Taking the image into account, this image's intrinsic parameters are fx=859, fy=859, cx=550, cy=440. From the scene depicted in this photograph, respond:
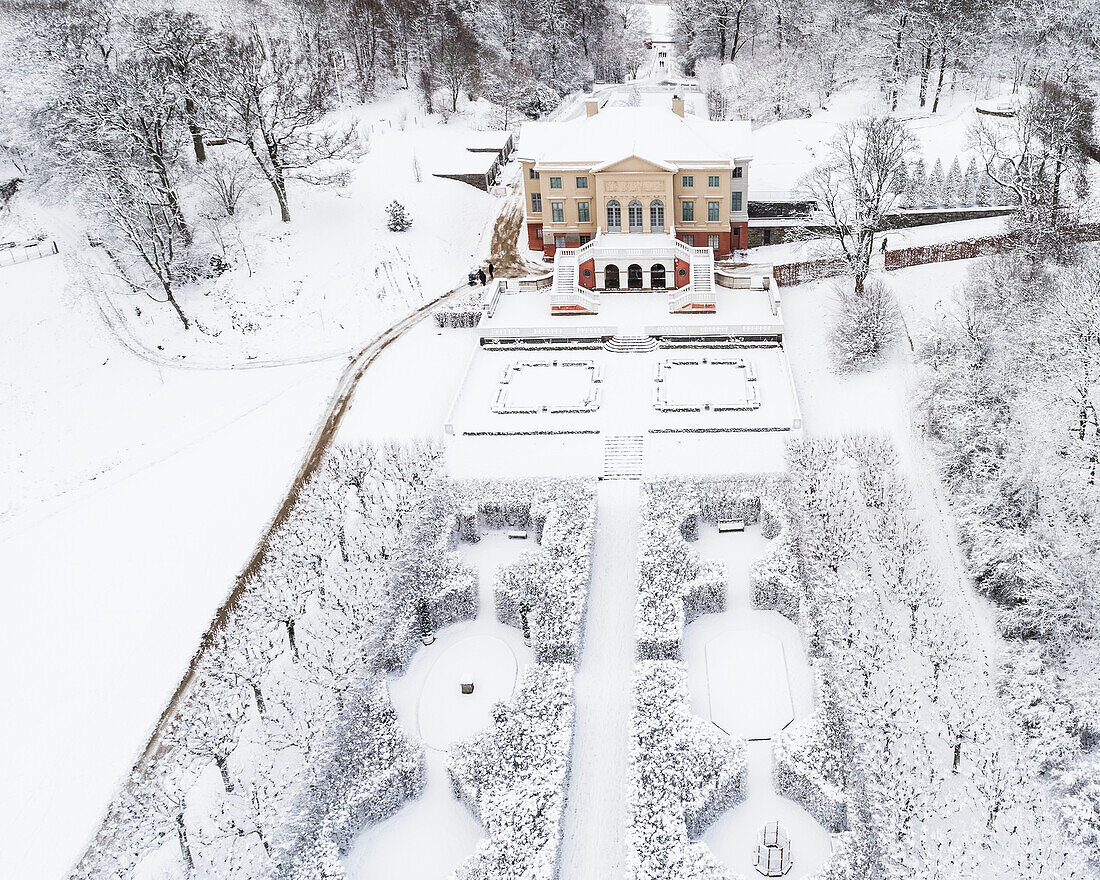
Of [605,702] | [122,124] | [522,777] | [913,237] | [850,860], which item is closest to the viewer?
[850,860]

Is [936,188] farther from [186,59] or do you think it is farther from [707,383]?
[186,59]

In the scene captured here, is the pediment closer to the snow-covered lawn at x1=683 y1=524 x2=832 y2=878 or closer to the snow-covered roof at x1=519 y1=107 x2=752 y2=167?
the snow-covered roof at x1=519 y1=107 x2=752 y2=167

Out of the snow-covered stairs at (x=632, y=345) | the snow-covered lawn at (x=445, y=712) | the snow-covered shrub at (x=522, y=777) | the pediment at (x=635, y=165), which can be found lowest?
the snow-covered lawn at (x=445, y=712)

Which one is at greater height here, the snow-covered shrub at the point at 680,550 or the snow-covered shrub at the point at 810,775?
the snow-covered shrub at the point at 680,550

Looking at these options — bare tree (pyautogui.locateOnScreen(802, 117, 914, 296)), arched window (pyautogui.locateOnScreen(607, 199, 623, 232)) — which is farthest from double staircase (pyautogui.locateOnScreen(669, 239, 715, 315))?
bare tree (pyautogui.locateOnScreen(802, 117, 914, 296))

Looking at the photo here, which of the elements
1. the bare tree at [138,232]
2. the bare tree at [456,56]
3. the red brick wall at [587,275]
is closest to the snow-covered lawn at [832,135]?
the red brick wall at [587,275]

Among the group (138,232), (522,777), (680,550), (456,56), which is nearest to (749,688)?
(680,550)

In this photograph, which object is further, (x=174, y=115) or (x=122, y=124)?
(x=174, y=115)

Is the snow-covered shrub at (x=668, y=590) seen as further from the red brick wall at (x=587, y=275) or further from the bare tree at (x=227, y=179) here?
the bare tree at (x=227, y=179)

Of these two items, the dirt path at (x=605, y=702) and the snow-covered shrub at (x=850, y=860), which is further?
Answer: the dirt path at (x=605, y=702)
